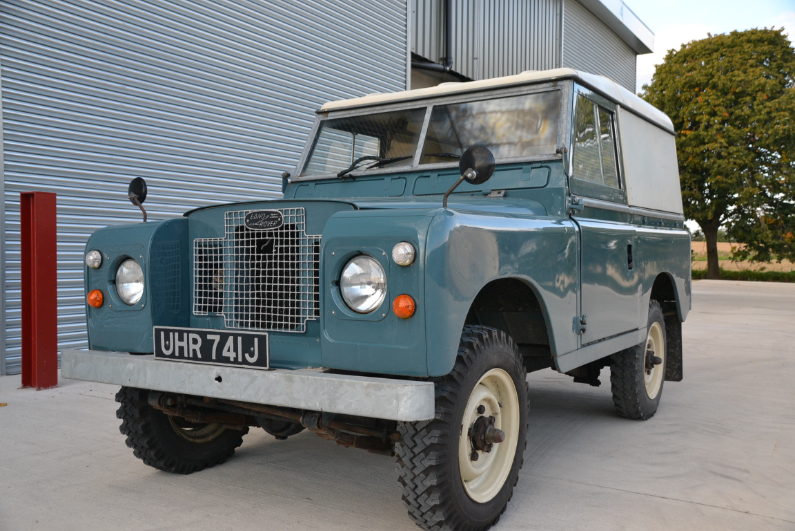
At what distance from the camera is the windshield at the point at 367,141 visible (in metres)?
4.32

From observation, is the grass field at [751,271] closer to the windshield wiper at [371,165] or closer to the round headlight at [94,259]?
the windshield wiper at [371,165]

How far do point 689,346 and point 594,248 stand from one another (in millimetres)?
5635

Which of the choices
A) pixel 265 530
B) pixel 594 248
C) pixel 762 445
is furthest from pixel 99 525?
pixel 762 445

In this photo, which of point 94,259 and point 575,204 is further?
point 575,204

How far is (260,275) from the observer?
3.12m

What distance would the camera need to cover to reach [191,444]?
3.84 m

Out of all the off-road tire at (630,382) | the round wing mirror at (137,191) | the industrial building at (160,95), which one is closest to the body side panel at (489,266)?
the off-road tire at (630,382)

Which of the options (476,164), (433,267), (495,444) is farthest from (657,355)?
(433,267)

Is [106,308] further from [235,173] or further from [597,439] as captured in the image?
[235,173]

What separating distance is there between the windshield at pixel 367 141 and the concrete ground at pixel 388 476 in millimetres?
1820

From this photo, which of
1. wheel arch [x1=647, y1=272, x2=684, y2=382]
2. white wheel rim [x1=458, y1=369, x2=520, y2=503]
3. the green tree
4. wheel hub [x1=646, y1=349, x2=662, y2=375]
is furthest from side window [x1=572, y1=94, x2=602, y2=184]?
the green tree

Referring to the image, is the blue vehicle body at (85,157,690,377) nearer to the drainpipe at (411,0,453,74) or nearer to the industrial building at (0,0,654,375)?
the industrial building at (0,0,654,375)

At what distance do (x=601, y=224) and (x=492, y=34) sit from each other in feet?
39.3

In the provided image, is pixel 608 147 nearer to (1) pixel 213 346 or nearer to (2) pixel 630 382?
(2) pixel 630 382
